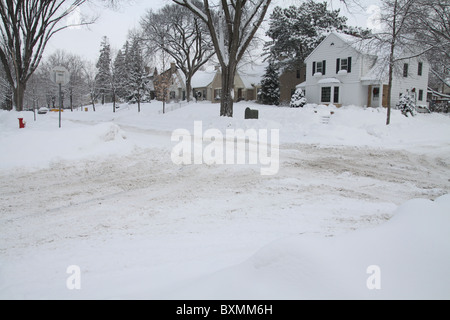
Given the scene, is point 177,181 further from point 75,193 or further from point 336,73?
point 336,73

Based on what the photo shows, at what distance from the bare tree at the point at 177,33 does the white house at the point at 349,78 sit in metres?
14.0

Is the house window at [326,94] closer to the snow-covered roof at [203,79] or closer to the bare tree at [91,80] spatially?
the snow-covered roof at [203,79]

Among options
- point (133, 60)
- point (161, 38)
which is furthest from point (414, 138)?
point (133, 60)

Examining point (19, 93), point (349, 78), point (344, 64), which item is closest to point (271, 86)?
point (344, 64)

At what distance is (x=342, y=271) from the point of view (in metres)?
2.47

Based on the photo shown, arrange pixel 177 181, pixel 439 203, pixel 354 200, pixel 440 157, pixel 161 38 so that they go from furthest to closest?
1. pixel 161 38
2. pixel 440 157
3. pixel 177 181
4. pixel 354 200
5. pixel 439 203

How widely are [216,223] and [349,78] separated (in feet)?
107

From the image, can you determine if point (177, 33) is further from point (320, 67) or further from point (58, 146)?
point (58, 146)

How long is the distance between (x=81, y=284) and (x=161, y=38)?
140 ft

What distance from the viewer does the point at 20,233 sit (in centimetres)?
453

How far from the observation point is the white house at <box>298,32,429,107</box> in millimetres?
32312

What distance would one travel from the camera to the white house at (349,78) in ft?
106

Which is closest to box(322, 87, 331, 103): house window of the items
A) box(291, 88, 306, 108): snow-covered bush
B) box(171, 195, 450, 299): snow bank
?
box(291, 88, 306, 108): snow-covered bush

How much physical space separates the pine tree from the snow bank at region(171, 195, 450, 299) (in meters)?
38.8
